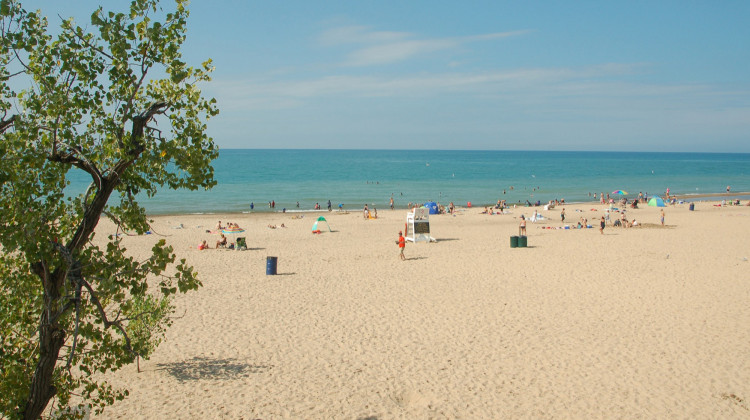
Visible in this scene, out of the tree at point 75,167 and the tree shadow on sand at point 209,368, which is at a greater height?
the tree at point 75,167

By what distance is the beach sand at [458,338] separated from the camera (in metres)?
9.49

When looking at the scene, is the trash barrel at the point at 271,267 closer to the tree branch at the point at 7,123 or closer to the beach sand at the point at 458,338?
the beach sand at the point at 458,338

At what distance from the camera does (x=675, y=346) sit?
39.5 ft

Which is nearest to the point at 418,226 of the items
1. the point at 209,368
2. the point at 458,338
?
the point at 458,338

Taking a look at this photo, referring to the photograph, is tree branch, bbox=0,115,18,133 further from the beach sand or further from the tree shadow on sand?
the tree shadow on sand

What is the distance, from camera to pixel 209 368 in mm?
10844

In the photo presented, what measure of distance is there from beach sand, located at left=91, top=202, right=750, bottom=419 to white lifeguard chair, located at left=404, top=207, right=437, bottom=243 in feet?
8.33

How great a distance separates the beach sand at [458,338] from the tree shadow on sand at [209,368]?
0.16ft

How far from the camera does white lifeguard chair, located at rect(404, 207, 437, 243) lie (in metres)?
26.8

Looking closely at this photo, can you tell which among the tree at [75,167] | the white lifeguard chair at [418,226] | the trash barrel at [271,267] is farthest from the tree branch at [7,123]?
the white lifeguard chair at [418,226]

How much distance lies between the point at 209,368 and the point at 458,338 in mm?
5418

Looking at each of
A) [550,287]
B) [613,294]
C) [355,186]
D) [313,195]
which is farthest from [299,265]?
[355,186]

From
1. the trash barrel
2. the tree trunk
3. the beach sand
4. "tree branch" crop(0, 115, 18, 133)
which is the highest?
"tree branch" crop(0, 115, 18, 133)

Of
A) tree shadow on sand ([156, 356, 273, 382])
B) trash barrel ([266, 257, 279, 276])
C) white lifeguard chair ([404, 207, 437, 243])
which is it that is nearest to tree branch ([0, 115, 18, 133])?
tree shadow on sand ([156, 356, 273, 382])
